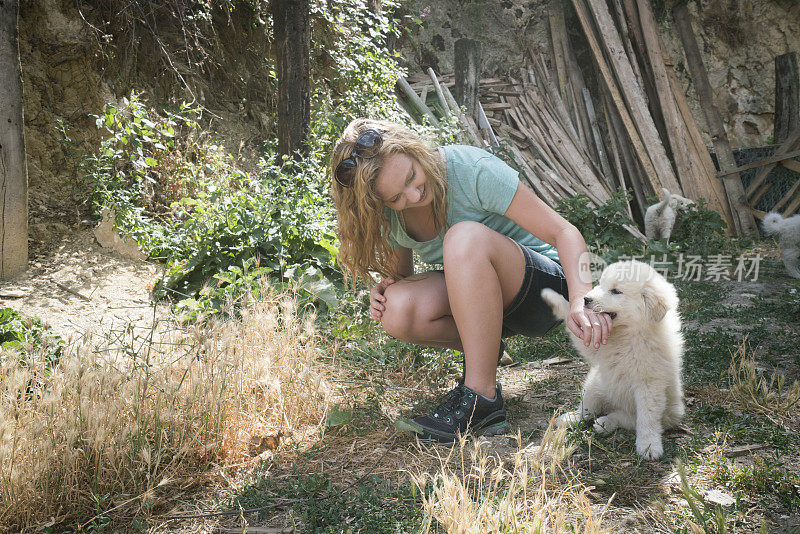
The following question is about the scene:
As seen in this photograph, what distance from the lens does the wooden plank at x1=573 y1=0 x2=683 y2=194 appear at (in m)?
8.09

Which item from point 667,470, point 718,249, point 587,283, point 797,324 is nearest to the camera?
point 667,470

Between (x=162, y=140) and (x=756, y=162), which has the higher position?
(x=162, y=140)

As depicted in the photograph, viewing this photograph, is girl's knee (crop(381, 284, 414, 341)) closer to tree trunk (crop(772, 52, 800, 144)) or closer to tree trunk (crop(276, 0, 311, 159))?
tree trunk (crop(276, 0, 311, 159))

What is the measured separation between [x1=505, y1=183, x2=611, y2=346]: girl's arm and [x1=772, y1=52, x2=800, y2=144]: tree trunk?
26.2 ft

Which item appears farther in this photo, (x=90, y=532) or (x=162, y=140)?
(x=162, y=140)

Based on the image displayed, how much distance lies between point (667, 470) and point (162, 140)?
17.0ft

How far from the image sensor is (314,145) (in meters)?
6.04

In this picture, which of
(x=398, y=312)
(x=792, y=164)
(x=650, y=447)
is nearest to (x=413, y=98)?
(x=792, y=164)

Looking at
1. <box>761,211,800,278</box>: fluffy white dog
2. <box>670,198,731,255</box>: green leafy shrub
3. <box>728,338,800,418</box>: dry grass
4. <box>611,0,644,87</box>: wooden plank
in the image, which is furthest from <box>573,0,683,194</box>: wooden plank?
<box>728,338,800,418</box>: dry grass

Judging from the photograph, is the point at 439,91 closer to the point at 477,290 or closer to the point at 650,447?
the point at 477,290

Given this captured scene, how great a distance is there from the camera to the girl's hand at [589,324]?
2.17 metres

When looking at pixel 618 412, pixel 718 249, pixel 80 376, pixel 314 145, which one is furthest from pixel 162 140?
pixel 718 249

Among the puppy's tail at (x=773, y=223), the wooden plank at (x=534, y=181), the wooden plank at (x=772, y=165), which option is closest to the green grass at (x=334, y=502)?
the puppy's tail at (x=773, y=223)

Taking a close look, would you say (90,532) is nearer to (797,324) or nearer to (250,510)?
(250,510)
